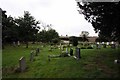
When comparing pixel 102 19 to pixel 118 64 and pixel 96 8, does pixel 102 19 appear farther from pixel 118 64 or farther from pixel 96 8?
pixel 118 64

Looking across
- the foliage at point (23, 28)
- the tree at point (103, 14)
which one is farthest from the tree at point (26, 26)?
the tree at point (103, 14)

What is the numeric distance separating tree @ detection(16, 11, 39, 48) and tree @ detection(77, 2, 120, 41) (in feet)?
112

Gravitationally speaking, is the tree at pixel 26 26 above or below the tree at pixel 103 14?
above

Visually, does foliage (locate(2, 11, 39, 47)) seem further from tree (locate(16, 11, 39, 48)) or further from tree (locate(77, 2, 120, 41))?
tree (locate(77, 2, 120, 41))

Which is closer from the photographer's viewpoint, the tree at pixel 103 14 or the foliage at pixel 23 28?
the tree at pixel 103 14

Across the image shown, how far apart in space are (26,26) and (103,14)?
37.3 metres

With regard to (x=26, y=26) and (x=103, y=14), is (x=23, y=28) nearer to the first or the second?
(x=26, y=26)

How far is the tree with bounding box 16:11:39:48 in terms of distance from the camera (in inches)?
2071

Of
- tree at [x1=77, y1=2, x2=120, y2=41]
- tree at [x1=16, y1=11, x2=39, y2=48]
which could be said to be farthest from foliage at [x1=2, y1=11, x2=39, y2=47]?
tree at [x1=77, y1=2, x2=120, y2=41]

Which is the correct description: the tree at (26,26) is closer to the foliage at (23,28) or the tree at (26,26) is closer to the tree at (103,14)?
the foliage at (23,28)

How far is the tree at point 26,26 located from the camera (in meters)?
52.6

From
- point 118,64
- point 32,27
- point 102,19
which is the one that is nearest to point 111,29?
point 102,19

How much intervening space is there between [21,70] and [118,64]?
716 cm

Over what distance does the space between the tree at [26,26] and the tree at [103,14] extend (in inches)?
1339
